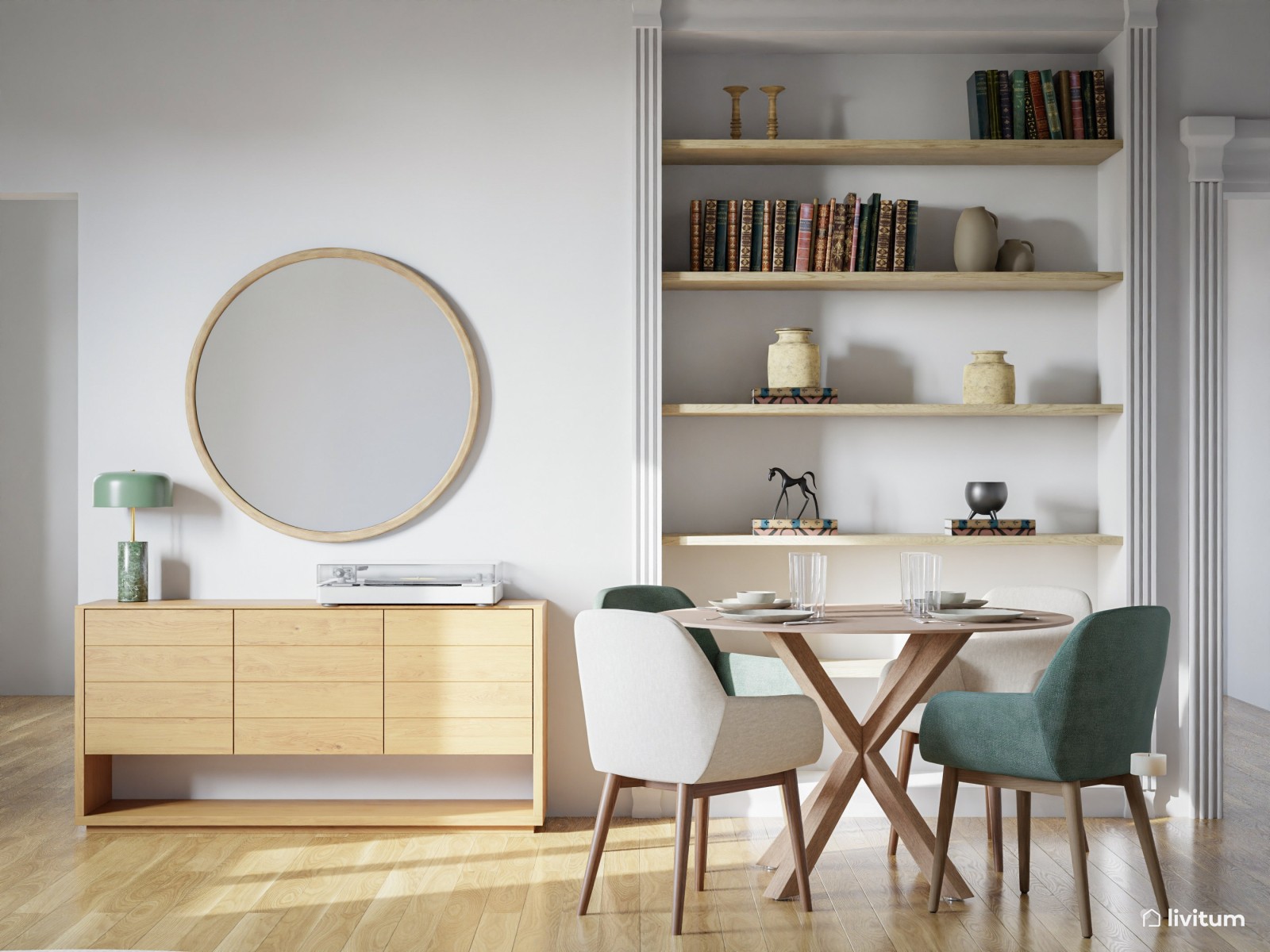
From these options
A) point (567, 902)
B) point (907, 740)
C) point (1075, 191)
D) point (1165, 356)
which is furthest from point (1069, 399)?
point (567, 902)

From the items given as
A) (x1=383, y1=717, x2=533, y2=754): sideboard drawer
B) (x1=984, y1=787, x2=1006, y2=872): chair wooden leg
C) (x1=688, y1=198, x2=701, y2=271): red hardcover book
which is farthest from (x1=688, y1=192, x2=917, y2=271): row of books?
(x1=984, y1=787, x2=1006, y2=872): chair wooden leg

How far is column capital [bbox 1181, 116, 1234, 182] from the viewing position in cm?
397

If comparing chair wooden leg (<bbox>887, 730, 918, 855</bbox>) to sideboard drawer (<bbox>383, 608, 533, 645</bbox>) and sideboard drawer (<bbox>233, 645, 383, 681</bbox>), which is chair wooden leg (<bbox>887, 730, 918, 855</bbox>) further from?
sideboard drawer (<bbox>233, 645, 383, 681</bbox>)

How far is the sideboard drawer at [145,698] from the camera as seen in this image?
147 inches

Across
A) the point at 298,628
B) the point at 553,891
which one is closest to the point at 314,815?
the point at 298,628

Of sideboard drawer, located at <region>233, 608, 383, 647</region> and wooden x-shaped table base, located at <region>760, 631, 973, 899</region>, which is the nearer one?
wooden x-shaped table base, located at <region>760, 631, 973, 899</region>

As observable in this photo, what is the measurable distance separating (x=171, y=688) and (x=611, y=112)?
251cm

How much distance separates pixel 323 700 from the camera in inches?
147

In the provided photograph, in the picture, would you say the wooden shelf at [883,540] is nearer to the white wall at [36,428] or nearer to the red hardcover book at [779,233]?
the red hardcover book at [779,233]

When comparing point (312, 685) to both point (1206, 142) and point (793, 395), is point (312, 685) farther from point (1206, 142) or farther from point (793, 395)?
point (1206, 142)

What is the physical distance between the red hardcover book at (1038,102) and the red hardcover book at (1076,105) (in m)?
0.10

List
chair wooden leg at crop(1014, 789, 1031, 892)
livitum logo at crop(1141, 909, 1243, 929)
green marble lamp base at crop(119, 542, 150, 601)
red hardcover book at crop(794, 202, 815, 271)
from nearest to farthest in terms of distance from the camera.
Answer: livitum logo at crop(1141, 909, 1243, 929) → chair wooden leg at crop(1014, 789, 1031, 892) → green marble lamp base at crop(119, 542, 150, 601) → red hardcover book at crop(794, 202, 815, 271)

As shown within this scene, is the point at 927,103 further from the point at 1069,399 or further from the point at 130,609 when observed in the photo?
the point at 130,609

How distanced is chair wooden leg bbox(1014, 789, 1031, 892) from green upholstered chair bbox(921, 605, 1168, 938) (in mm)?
301
